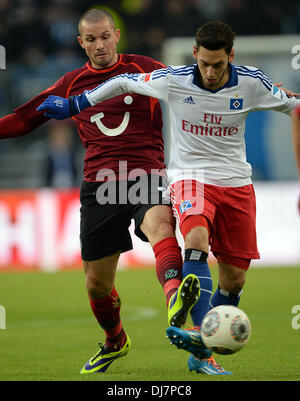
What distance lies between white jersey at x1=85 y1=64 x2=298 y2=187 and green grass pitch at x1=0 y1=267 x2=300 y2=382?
4.78 feet

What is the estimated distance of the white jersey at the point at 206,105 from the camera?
585 cm

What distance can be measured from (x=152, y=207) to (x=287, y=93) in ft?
4.13

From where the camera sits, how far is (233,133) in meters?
5.96

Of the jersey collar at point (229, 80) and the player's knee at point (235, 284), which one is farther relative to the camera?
the player's knee at point (235, 284)

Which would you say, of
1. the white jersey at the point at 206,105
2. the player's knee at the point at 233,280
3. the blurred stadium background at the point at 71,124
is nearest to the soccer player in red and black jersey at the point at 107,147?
the white jersey at the point at 206,105

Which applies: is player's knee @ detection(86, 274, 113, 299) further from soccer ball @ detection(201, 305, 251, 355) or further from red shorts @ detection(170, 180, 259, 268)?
soccer ball @ detection(201, 305, 251, 355)

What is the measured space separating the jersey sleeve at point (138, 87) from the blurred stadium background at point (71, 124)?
8.89 meters

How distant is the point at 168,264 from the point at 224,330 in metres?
0.65

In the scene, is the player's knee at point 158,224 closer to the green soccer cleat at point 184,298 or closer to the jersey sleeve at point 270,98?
the green soccer cleat at point 184,298

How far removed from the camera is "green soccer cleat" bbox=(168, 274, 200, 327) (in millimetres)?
5062

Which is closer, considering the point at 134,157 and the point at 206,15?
the point at 134,157

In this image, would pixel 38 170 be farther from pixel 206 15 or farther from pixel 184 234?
pixel 184 234
